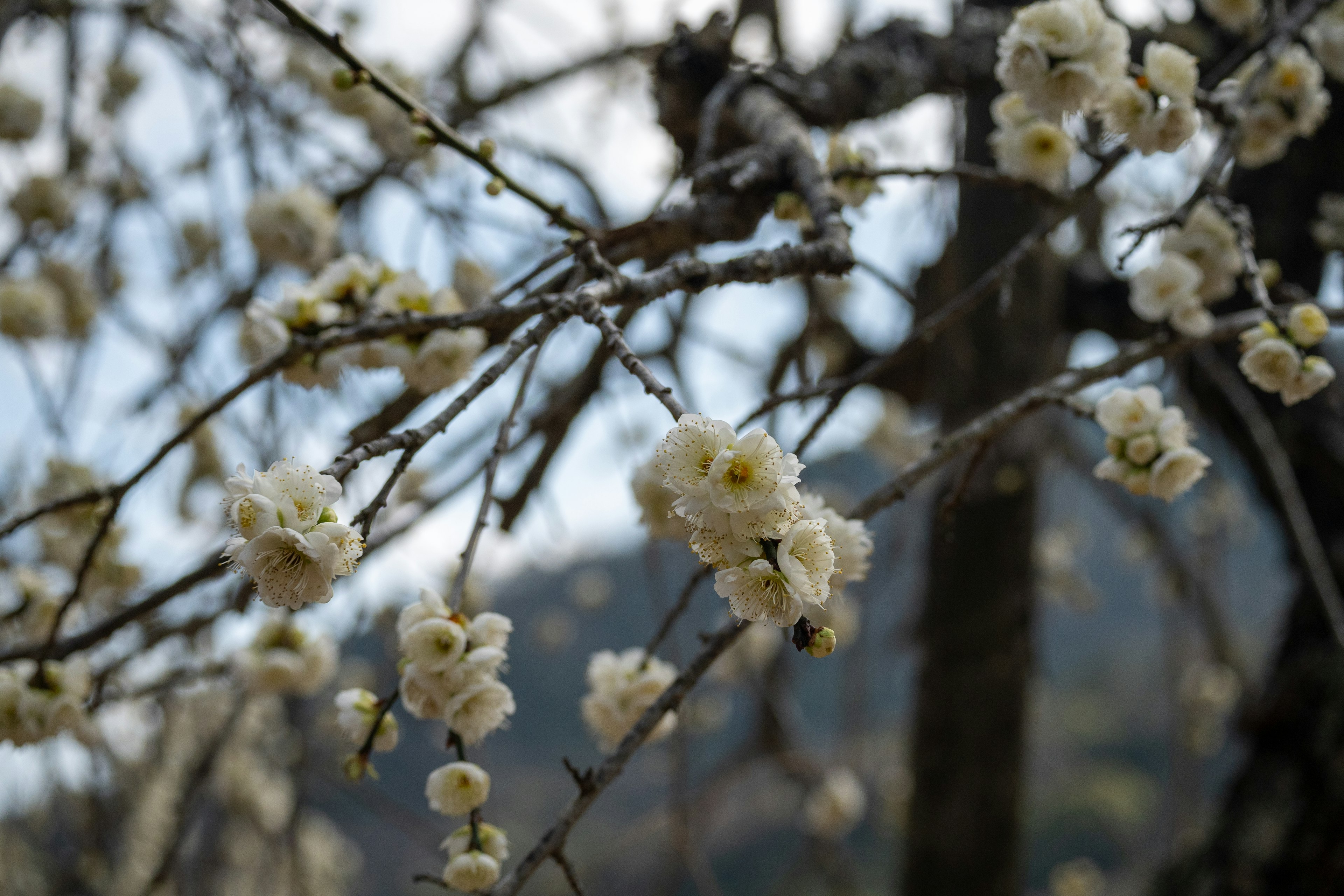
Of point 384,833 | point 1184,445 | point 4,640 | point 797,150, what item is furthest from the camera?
point 384,833

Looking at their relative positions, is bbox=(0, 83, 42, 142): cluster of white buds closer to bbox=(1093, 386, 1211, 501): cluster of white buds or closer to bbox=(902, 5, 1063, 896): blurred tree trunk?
bbox=(902, 5, 1063, 896): blurred tree trunk

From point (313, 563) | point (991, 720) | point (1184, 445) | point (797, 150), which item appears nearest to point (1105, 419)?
point (1184, 445)

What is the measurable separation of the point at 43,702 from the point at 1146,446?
134 cm

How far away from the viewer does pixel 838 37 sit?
1938 millimetres

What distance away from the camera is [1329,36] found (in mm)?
1468

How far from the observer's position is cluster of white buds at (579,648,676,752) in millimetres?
1017

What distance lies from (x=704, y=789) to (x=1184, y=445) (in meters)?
1.76

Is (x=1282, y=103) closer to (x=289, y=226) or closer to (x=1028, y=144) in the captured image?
(x=1028, y=144)

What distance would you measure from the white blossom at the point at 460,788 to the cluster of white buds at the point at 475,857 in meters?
0.03

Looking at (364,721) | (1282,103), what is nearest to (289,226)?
(364,721)

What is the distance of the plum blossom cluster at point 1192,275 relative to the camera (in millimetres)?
1172

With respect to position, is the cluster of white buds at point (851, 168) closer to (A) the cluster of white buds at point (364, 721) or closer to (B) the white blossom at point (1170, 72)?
(B) the white blossom at point (1170, 72)

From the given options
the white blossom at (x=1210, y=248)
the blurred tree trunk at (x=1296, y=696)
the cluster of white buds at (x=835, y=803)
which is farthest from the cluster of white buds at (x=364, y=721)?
the cluster of white buds at (x=835, y=803)

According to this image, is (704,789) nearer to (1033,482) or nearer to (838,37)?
(1033,482)
